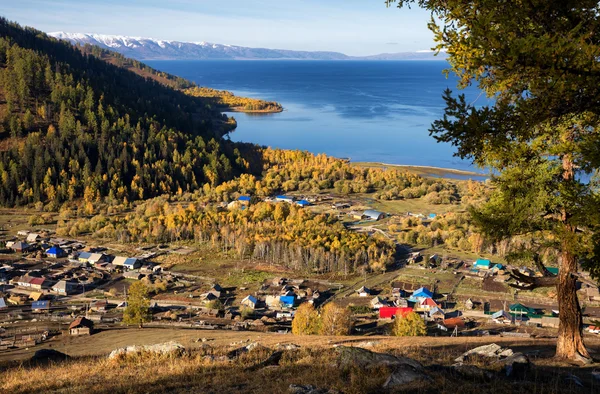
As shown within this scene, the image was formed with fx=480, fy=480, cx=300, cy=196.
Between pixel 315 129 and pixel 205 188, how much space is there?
52281mm

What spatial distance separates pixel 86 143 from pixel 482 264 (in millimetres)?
58929

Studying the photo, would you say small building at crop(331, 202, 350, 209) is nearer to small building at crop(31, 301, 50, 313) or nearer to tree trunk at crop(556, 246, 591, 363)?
small building at crop(31, 301, 50, 313)

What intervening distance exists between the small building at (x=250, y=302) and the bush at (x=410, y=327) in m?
10.2

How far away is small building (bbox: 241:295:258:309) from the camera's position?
3098cm

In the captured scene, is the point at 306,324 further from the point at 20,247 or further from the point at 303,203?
the point at 303,203

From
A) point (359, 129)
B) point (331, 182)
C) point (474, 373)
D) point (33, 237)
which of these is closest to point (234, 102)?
point (359, 129)

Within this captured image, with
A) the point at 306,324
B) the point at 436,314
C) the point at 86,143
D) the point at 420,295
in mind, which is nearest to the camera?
the point at 306,324

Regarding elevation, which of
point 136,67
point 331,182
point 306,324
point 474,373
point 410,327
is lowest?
point 331,182

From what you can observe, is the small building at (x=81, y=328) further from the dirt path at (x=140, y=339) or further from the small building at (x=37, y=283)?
the small building at (x=37, y=283)

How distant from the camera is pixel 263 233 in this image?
44.7 metres

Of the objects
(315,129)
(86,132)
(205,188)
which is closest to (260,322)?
(205,188)

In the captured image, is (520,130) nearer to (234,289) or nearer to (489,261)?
(234,289)

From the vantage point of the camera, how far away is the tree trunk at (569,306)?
8719 millimetres

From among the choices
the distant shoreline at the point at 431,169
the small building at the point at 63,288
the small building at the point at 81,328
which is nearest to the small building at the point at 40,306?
the small building at the point at 63,288
